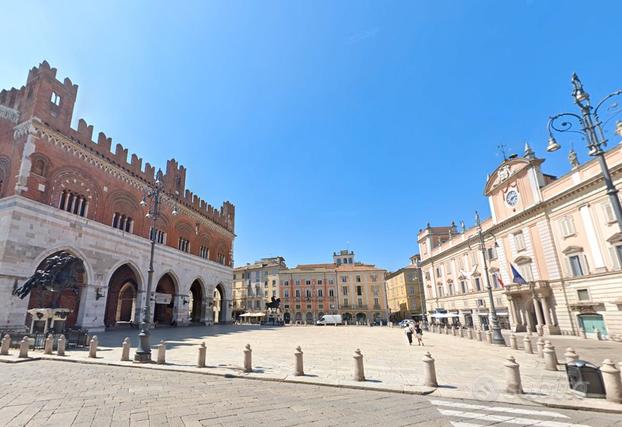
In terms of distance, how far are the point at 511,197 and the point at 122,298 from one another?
4130 centimetres

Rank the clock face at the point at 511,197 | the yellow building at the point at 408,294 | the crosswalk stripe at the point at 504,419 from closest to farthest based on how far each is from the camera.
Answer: the crosswalk stripe at the point at 504,419
the clock face at the point at 511,197
the yellow building at the point at 408,294

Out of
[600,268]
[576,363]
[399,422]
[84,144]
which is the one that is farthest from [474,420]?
[84,144]

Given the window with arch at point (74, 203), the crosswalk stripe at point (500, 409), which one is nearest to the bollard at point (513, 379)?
the crosswalk stripe at point (500, 409)

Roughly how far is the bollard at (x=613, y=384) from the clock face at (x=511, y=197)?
2692 cm

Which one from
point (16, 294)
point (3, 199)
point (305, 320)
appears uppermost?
point (3, 199)

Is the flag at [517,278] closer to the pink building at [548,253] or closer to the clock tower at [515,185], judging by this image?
the pink building at [548,253]

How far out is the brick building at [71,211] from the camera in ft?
55.3

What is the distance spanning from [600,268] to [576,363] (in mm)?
19406

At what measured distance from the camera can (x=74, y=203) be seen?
66.6 feet

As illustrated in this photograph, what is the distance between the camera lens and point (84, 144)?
21469 mm

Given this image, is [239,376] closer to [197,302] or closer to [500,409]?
[500,409]

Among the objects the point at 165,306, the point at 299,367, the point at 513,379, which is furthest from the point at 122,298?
the point at 513,379

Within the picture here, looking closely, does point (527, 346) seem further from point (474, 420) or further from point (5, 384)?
point (5, 384)

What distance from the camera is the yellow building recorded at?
59.0m
